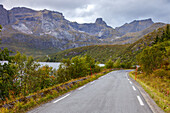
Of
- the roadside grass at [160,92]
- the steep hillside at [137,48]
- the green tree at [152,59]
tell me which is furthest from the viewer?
the steep hillside at [137,48]

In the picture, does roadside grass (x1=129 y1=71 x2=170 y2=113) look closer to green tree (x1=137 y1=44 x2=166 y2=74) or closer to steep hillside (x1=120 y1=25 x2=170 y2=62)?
green tree (x1=137 y1=44 x2=166 y2=74)

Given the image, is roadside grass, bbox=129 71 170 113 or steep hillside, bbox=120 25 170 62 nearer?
roadside grass, bbox=129 71 170 113

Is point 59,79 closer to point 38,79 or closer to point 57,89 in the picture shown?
point 38,79

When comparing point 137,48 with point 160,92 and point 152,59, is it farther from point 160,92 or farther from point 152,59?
point 160,92

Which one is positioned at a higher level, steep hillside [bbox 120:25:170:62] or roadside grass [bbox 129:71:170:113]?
steep hillside [bbox 120:25:170:62]

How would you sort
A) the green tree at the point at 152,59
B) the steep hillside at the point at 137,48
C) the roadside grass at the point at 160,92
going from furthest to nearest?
the steep hillside at the point at 137,48, the green tree at the point at 152,59, the roadside grass at the point at 160,92

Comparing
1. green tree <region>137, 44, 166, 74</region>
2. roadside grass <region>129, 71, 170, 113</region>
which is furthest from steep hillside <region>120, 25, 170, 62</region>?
roadside grass <region>129, 71, 170, 113</region>

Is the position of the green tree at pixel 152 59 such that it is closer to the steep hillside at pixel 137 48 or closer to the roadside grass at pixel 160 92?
the roadside grass at pixel 160 92

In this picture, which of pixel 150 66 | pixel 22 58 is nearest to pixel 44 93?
Result: pixel 22 58

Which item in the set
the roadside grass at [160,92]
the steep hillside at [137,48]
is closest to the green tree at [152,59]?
the roadside grass at [160,92]

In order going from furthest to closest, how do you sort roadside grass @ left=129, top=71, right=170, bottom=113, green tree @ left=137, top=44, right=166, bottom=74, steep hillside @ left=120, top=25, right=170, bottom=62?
steep hillside @ left=120, top=25, right=170, bottom=62, green tree @ left=137, top=44, right=166, bottom=74, roadside grass @ left=129, top=71, right=170, bottom=113

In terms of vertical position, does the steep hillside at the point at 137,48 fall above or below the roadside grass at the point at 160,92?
above

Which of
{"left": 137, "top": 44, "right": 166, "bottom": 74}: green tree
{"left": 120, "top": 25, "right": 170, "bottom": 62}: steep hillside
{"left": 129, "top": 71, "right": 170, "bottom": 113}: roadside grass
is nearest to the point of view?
{"left": 129, "top": 71, "right": 170, "bottom": 113}: roadside grass

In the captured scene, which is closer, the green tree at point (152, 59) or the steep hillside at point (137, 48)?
the green tree at point (152, 59)
